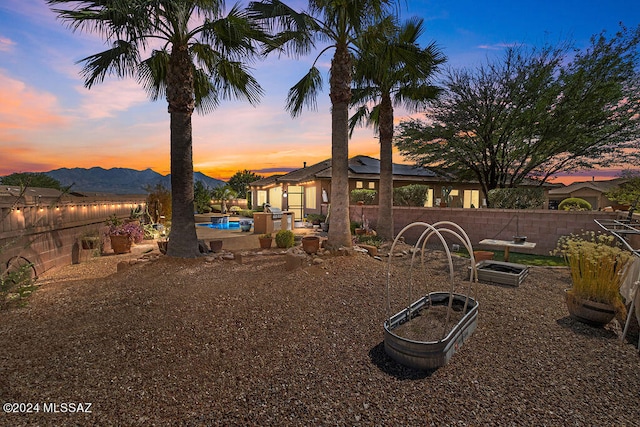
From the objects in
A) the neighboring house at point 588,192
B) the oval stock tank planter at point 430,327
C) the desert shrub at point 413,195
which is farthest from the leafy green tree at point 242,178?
the oval stock tank planter at point 430,327

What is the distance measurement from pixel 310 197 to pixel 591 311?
1734 centimetres

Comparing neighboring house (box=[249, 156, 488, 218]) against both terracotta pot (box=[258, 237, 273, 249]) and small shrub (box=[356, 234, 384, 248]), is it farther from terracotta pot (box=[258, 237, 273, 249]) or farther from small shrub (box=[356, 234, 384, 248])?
terracotta pot (box=[258, 237, 273, 249])

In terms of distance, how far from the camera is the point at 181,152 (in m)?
7.08

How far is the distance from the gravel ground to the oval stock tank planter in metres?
0.14

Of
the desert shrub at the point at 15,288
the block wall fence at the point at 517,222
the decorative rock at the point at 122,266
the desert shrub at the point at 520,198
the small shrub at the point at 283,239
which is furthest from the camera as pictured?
the desert shrub at the point at 520,198

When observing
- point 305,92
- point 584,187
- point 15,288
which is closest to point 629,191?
point 305,92

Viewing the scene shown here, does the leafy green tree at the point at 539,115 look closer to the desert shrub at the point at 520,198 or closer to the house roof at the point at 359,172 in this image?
the desert shrub at the point at 520,198

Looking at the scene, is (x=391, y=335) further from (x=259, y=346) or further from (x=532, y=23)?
(x=532, y=23)

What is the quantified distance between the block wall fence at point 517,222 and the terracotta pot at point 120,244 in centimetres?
975

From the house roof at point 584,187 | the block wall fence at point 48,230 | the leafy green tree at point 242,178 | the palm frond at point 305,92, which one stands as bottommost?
the block wall fence at point 48,230

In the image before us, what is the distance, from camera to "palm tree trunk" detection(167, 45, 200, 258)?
6.89 m

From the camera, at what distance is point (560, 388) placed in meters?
2.79

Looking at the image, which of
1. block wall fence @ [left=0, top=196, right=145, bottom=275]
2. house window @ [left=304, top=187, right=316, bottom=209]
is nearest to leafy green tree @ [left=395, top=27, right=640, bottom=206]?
house window @ [left=304, top=187, right=316, bottom=209]

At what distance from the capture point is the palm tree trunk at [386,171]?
1024 cm
